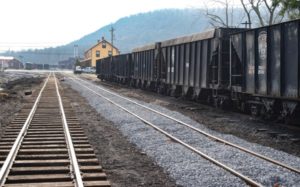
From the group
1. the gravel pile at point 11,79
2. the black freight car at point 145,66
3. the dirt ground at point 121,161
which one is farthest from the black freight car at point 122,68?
the dirt ground at point 121,161

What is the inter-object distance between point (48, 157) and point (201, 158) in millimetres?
3022

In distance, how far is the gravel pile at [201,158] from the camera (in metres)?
7.81

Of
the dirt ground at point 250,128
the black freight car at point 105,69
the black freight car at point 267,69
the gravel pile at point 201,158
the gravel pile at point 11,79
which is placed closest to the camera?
the gravel pile at point 201,158

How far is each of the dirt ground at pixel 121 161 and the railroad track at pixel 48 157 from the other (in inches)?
10.1

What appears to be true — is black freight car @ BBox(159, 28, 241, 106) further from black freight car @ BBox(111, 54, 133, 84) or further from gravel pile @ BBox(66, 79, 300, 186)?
black freight car @ BBox(111, 54, 133, 84)

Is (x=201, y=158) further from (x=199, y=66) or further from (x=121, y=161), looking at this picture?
(x=199, y=66)

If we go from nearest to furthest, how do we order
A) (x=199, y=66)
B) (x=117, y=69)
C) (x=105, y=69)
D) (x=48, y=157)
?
(x=48, y=157)
(x=199, y=66)
(x=117, y=69)
(x=105, y=69)

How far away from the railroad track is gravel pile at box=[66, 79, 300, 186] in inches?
53.5

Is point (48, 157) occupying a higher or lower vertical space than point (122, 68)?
lower

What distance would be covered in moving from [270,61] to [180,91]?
12.7m

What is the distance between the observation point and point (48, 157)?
9383 mm

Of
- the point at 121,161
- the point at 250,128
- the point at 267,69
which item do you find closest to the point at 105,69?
the point at 250,128

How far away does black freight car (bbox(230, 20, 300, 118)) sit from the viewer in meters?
12.7

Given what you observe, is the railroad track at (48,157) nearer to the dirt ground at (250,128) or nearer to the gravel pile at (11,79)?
the dirt ground at (250,128)
